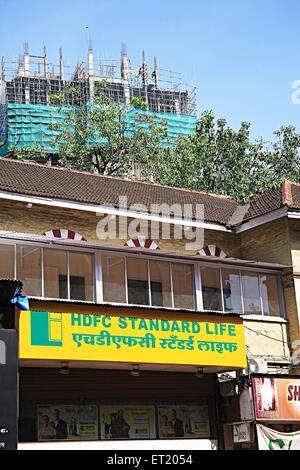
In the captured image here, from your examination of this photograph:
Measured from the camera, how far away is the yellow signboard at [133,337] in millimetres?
14617

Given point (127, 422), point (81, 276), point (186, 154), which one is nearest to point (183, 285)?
point (81, 276)

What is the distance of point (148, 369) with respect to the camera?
56.1 ft

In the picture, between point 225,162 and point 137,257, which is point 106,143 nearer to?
point 225,162

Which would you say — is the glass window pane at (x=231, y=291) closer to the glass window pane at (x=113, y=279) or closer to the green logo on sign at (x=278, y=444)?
the glass window pane at (x=113, y=279)

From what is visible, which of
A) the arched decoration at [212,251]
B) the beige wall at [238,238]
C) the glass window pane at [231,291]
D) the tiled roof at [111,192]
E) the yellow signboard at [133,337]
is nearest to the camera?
the yellow signboard at [133,337]

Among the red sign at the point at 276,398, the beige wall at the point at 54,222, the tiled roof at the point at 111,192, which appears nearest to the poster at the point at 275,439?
the red sign at the point at 276,398

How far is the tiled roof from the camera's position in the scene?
1942 cm

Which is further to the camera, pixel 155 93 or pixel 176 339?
pixel 155 93

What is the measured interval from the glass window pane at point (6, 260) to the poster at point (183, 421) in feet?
16.1

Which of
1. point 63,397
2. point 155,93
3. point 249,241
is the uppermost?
point 155,93

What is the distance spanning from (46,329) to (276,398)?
19.5 feet

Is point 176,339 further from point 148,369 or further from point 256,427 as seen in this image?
Result: point 256,427

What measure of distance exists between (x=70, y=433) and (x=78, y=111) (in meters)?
28.0
